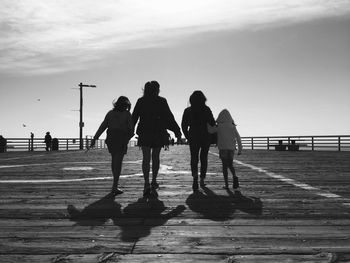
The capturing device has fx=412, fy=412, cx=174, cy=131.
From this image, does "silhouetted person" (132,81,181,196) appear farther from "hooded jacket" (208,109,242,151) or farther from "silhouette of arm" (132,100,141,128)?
"hooded jacket" (208,109,242,151)

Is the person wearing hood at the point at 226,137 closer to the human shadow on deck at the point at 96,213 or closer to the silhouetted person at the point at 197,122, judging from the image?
the silhouetted person at the point at 197,122

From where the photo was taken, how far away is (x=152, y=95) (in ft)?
22.3

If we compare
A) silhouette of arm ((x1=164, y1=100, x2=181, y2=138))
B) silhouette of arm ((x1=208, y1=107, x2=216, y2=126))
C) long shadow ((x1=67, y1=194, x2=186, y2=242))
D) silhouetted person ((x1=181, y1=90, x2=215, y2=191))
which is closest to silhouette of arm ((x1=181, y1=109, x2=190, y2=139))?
silhouetted person ((x1=181, y1=90, x2=215, y2=191))

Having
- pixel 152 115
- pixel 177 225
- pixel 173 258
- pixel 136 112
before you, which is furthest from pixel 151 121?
pixel 173 258

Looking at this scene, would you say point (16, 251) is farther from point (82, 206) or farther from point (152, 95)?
point (152, 95)

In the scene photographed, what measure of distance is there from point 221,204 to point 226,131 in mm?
2524

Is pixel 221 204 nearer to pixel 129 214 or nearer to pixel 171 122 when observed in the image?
pixel 129 214

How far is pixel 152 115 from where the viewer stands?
6758 mm

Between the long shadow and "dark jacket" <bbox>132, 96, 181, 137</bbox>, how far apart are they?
4.30ft

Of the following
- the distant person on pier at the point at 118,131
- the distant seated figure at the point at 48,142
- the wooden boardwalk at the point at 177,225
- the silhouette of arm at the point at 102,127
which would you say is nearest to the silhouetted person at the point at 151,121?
the distant person on pier at the point at 118,131

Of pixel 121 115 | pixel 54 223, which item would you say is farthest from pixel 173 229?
pixel 121 115

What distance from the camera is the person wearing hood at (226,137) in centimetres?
760

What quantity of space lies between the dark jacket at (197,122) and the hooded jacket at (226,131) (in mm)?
127

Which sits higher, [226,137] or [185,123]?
[185,123]
